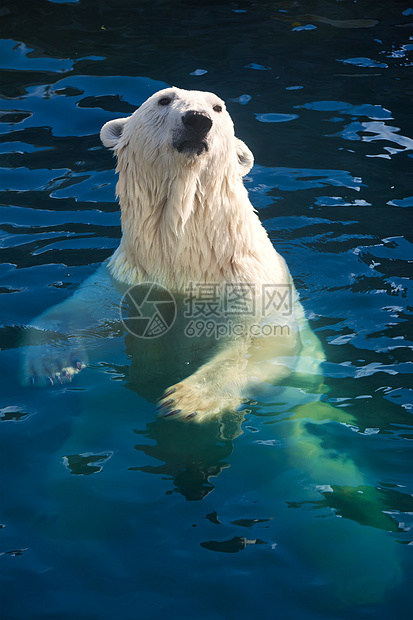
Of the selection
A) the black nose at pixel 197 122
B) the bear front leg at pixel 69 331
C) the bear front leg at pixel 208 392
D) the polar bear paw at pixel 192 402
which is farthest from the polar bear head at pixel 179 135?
the polar bear paw at pixel 192 402

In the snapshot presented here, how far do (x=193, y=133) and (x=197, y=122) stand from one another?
2.4 inches

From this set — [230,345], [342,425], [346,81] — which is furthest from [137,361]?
[346,81]

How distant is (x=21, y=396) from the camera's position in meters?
3.84

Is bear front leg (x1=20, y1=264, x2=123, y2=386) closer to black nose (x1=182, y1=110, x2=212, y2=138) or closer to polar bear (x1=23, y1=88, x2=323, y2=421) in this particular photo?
polar bear (x1=23, y1=88, x2=323, y2=421)

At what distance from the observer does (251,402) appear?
380 cm

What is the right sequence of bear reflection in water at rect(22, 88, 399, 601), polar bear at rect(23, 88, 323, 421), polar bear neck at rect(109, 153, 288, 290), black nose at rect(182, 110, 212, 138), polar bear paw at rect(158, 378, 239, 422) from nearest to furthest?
bear reflection in water at rect(22, 88, 399, 601) < polar bear paw at rect(158, 378, 239, 422) < black nose at rect(182, 110, 212, 138) < polar bear at rect(23, 88, 323, 421) < polar bear neck at rect(109, 153, 288, 290)

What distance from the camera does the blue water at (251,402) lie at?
2.84m

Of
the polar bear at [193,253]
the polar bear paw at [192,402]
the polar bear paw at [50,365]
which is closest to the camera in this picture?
the polar bear paw at [192,402]

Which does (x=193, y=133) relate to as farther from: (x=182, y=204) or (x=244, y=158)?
(x=244, y=158)

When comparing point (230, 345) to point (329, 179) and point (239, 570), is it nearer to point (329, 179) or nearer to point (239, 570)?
point (239, 570)

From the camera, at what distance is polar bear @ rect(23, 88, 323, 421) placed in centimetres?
381

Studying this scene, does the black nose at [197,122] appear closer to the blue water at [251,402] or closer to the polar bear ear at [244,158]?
the polar bear ear at [244,158]

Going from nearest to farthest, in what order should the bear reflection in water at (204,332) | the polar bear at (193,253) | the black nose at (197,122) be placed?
the bear reflection in water at (204,332) → the black nose at (197,122) → the polar bear at (193,253)

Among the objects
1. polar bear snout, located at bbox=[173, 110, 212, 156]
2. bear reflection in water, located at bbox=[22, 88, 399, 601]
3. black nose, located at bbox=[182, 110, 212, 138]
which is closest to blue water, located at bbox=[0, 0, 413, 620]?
bear reflection in water, located at bbox=[22, 88, 399, 601]
